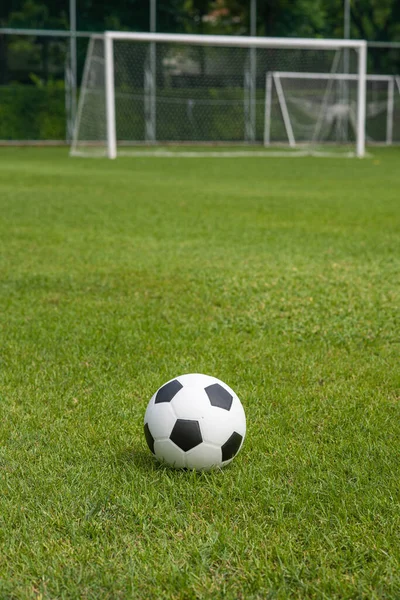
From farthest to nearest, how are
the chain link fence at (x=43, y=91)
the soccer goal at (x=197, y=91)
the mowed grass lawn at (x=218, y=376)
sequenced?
1. the chain link fence at (x=43, y=91)
2. the soccer goal at (x=197, y=91)
3. the mowed grass lawn at (x=218, y=376)

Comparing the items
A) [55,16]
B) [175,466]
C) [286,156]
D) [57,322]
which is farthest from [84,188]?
[55,16]

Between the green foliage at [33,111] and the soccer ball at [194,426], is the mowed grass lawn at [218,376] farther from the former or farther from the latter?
the green foliage at [33,111]

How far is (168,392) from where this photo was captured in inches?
99.0

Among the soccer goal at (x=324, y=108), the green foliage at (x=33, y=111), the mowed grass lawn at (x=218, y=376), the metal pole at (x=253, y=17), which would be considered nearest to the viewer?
the mowed grass lawn at (x=218, y=376)

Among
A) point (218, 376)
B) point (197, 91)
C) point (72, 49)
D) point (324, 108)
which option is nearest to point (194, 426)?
point (218, 376)

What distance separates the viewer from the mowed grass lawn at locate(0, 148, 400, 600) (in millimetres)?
1942

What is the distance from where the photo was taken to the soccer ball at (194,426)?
2.39 m

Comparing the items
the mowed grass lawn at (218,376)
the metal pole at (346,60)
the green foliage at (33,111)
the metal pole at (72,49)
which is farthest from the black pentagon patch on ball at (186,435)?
the green foliage at (33,111)

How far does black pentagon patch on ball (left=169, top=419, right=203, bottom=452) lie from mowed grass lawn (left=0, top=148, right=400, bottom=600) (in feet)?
0.34

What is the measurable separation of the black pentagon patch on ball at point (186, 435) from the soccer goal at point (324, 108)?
2622 cm

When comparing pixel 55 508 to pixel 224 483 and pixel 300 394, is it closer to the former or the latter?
pixel 224 483

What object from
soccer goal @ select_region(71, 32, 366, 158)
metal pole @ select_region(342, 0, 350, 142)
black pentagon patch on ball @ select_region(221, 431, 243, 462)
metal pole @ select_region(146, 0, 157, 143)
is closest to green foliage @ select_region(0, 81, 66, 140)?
soccer goal @ select_region(71, 32, 366, 158)

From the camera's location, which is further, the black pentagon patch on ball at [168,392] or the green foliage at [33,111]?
the green foliage at [33,111]

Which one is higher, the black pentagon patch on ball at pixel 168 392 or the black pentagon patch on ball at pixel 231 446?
the black pentagon patch on ball at pixel 168 392
